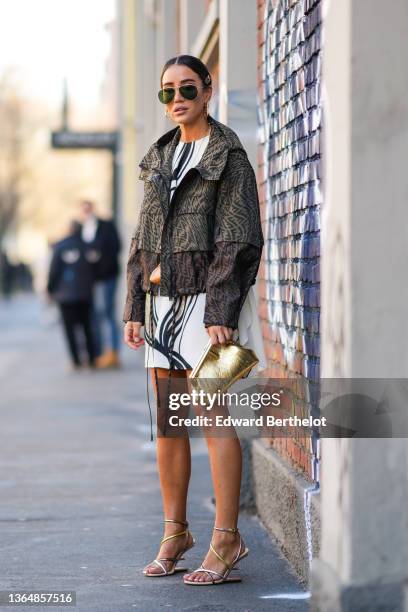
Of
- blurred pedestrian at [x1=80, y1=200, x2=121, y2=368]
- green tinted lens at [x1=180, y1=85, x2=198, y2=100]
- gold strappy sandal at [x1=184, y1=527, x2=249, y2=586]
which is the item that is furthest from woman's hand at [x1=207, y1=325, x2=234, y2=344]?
blurred pedestrian at [x1=80, y1=200, x2=121, y2=368]

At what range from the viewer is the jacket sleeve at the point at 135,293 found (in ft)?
17.0

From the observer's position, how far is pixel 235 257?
481 cm

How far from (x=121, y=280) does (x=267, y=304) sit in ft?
60.3

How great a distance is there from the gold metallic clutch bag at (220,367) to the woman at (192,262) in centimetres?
5

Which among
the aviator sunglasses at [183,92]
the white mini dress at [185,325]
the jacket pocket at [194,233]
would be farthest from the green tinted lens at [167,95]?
the jacket pocket at [194,233]

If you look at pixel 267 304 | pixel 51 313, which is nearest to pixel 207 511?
pixel 267 304

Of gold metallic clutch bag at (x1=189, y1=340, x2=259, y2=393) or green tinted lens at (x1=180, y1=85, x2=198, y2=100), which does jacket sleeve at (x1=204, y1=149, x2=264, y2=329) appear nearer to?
gold metallic clutch bag at (x1=189, y1=340, x2=259, y2=393)

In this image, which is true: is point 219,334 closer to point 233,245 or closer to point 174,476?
point 233,245

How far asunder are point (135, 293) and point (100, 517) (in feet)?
6.31

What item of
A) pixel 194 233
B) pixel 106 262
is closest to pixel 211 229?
pixel 194 233

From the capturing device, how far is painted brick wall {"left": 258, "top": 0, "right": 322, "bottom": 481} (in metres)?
5.16

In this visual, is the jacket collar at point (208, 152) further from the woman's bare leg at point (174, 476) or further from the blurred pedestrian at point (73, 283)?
the blurred pedestrian at point (73, 283)

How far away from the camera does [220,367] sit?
4820 millimetres

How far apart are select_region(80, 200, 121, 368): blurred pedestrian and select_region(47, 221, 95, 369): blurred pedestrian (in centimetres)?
14
